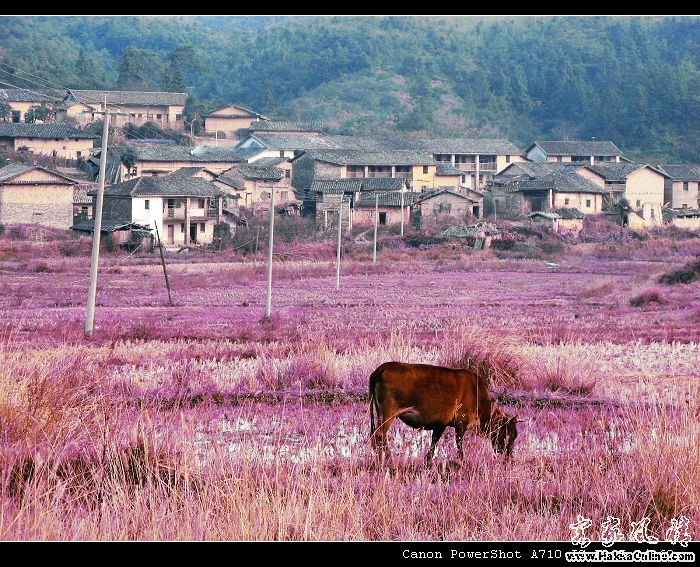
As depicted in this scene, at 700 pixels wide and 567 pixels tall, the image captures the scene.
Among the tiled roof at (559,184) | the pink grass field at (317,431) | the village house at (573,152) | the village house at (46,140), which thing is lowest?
the pink grass field at (317,431)

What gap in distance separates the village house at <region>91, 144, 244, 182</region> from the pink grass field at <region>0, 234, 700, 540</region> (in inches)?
1511

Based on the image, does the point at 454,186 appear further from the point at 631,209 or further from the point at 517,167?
the point at 631,209

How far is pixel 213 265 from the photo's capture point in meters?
42.3

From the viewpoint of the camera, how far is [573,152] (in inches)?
3196

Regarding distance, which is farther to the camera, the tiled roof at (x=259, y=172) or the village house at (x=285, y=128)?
the village house at (x=285, y=128)

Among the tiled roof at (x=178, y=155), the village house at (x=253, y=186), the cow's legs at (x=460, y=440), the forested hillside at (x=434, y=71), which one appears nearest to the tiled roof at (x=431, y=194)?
the village house at (x=253, y=186)

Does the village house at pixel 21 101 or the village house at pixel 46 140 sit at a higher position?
the village house at pixel 21 101

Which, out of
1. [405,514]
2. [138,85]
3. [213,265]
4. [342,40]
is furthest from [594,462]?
[342,40]

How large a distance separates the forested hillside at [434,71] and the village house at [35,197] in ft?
146

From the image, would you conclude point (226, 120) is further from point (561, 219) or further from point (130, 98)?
point (561, 219)

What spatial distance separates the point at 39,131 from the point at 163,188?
782 inches

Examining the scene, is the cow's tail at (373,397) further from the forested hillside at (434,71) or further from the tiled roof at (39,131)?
the forested hillside at (434,71)

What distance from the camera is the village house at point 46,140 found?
65875 mm

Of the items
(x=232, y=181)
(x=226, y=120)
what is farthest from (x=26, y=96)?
(x=232, y=181)
